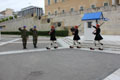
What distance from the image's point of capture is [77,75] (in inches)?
182

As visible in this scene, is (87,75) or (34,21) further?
Answer: (34,21)

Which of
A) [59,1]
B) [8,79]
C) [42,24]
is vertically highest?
[59,1]

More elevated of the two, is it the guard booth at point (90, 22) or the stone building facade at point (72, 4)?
the stone building facade at point (72, 4)

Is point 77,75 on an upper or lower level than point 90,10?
lower

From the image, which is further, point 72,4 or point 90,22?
point 72,4

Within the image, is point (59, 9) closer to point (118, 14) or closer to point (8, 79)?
point (118, 14)

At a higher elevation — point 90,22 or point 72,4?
point 72,4

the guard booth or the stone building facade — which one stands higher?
the stone building facade

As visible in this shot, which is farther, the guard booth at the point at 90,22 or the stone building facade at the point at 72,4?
the stone building facade at the point at 72,4

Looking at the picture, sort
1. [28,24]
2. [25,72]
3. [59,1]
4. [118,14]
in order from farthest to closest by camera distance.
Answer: [59,1], [28,24], [118,14], [25,72]

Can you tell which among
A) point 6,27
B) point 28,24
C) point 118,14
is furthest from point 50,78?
point 6,27

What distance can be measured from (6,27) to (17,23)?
751 centimetres

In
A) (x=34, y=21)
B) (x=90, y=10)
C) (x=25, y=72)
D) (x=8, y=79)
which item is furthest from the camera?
(x=34, y=21)

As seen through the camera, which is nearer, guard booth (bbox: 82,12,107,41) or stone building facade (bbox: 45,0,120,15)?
guard booth (bbox: 82,12,107,41)
